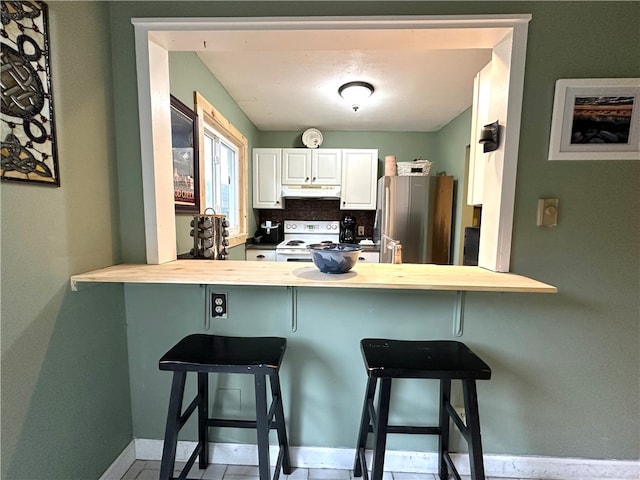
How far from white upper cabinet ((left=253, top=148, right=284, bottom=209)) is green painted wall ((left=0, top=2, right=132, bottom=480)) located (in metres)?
2.30

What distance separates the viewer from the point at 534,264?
1239 millimetres

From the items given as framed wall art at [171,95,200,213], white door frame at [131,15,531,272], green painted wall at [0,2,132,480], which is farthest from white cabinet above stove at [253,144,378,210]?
green painted wall at [0,2,132,480]

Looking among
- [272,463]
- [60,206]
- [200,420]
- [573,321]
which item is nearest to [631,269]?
[573,321]

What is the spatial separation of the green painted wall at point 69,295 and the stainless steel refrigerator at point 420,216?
2.40 metres

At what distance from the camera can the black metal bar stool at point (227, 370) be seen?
3.34 ft

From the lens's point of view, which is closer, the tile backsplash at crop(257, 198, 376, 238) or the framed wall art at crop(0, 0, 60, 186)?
the framed wall art at crop(0, 0, 60, 186)

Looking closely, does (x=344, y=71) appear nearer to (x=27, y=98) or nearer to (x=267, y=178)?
(x=267, y=178)

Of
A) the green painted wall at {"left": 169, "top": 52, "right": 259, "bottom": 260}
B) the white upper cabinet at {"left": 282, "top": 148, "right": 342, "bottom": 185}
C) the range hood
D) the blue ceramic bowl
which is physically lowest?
the blue ceramic bowl

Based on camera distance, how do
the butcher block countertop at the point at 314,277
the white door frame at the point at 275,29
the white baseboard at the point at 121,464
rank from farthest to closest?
the white baseboard at the point at 121,464 → the white door frame at the point at 275,29 → the butcher block countertop at the point at 314,277

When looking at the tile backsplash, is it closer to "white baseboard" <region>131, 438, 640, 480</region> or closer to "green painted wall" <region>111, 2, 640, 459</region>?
"green painted wall" <region>111, 2, 640, 459</region>

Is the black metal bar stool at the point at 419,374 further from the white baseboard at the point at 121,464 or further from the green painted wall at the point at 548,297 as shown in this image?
the white baseboard at the point at 121,464

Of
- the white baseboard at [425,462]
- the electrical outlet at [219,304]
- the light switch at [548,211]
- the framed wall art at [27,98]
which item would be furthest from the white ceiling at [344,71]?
the white baseboard at [425,462]

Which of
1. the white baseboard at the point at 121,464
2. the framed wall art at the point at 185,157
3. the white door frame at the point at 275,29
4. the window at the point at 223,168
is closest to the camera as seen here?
the white door frame at the point at 275,29

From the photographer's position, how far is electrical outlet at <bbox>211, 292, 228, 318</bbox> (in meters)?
1.33
